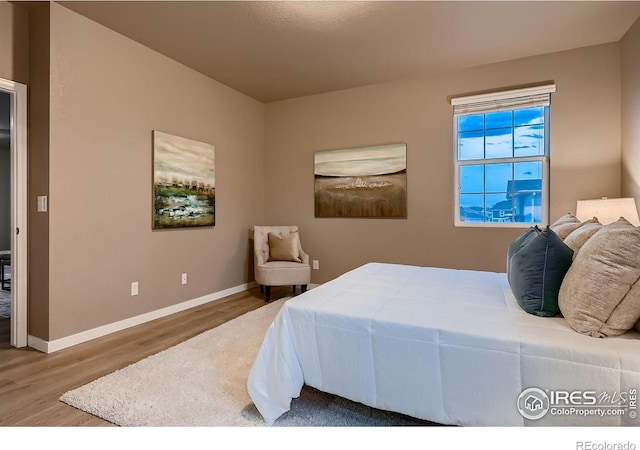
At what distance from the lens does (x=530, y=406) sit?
1267 mm

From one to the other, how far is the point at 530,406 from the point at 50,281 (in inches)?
125

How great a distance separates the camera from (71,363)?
238 centimetres

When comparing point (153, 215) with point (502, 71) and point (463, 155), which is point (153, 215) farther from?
point (502, 71)

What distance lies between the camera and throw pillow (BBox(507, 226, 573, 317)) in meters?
1.54

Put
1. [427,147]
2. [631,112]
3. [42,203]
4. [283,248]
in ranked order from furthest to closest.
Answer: [283,248] → [427,147] → [631,112] → [42,203]

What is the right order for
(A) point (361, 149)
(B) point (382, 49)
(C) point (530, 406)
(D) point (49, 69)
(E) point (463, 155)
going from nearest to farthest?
(C) point (530, 406) → (D) point (49, 69) → (B) point (382, 49) → (E) point (463, 155) → (A) point (361, 149)

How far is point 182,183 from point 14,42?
1.69m

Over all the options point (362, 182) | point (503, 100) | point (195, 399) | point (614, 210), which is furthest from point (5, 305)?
point (614, 210)

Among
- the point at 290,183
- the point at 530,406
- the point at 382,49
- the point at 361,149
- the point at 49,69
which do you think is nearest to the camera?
the point at 530,406

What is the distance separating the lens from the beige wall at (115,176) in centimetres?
265

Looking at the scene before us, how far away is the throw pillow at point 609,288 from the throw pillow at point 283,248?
319 cm

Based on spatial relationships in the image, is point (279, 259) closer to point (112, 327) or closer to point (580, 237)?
point (112, 327)

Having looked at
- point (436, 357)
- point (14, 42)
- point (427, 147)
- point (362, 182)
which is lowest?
point (436, 357)

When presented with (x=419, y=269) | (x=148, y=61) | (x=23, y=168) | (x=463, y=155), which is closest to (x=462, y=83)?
(x=463, y=155)
